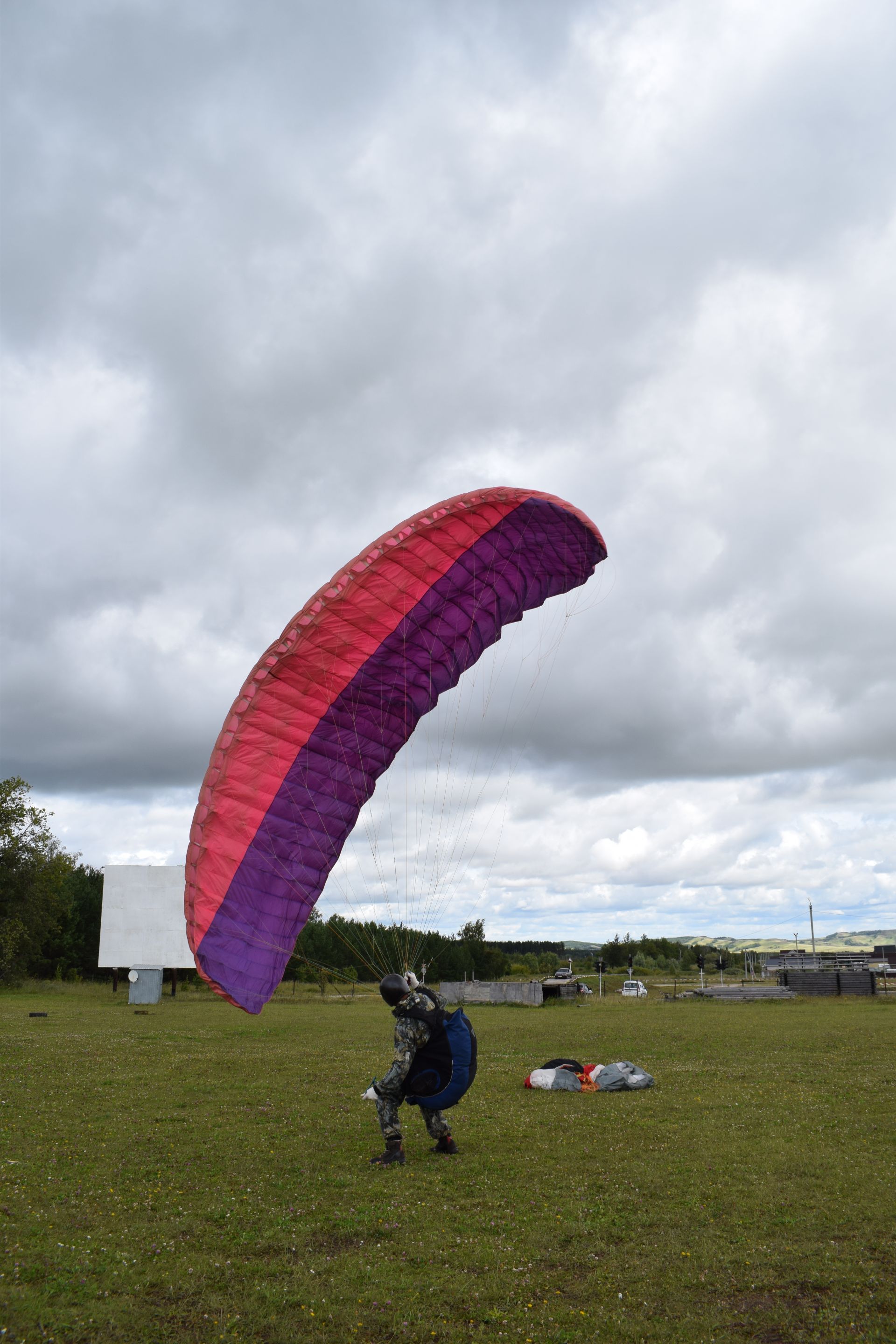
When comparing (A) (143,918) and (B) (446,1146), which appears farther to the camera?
(A) (143,918)

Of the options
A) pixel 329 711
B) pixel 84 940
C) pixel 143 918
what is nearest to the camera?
pixel 329 711

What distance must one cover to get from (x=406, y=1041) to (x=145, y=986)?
32.8 metres

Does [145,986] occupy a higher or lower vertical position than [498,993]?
higher

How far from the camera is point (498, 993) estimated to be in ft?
120

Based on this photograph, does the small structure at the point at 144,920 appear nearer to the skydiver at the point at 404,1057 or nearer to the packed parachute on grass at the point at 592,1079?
the packed parachute on grass at the point at 592,1079

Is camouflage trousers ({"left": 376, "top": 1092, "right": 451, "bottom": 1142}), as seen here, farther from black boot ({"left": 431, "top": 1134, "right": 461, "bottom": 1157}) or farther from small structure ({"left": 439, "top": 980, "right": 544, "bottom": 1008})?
small structure ({"left": 439, "top": 980, "right": 544, "bottom": 1008})

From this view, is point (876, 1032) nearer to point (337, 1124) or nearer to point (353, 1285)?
point (337, 1124)

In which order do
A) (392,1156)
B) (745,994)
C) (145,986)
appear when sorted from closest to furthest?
(392,1156) → (145,986) → (745,994)

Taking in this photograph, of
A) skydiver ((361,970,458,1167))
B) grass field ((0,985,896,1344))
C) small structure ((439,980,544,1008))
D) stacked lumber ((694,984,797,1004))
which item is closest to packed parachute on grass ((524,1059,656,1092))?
grass field ((0,985,896,1344))

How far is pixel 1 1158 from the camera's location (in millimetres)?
9297

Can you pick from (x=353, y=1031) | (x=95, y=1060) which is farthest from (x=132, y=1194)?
(x=353, y=1031)

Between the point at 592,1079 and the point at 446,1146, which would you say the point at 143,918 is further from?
the point at 446,1146

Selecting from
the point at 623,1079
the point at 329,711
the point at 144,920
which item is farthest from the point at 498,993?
the point at 329,711

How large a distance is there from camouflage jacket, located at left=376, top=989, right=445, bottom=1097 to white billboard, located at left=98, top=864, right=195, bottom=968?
1281 inches
